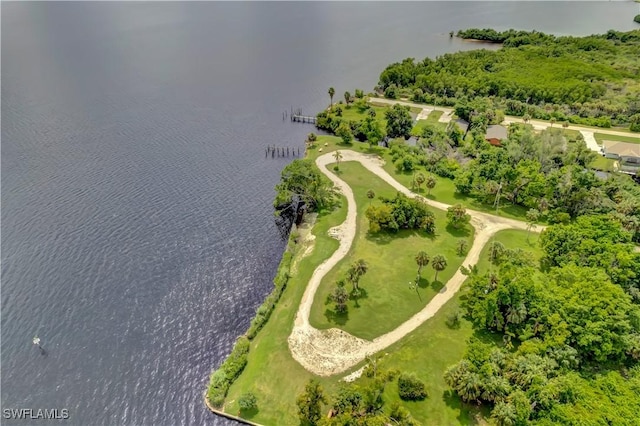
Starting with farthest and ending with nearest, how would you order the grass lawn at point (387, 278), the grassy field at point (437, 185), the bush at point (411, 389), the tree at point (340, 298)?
the grassy field at point (437, 185), the grass lawn at point (387, 278), the tree at point (340, 298), the bush at point (411, 389)

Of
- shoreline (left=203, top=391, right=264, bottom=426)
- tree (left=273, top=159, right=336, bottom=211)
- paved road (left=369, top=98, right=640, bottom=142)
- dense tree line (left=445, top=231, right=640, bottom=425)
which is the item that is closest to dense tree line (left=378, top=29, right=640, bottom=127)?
paved road (left=369, top=98, right=640, bottom=142)

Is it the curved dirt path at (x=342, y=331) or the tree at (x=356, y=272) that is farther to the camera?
the tree at (x=356, y=272)

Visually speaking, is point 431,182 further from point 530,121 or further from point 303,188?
point 530,121

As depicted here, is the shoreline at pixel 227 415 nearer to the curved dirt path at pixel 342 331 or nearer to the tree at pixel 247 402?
the tree at pixel 247 402

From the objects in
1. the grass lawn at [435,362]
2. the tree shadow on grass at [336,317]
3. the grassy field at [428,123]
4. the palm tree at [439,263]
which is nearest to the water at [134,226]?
the tree shadow on grass at [336,317]

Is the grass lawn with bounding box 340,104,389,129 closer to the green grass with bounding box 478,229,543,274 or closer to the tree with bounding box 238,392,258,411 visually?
the green grass with bounding box 478,229,543,274

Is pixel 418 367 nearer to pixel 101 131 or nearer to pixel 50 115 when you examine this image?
pixel 101 131

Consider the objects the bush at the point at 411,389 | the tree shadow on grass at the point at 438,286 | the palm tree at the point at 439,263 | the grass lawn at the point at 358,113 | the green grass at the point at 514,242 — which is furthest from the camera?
the grass lawn at the point at 358,113
